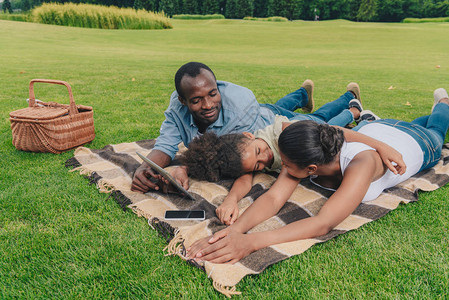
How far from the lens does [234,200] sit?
300 centimetres

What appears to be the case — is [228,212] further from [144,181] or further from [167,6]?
[167,6]

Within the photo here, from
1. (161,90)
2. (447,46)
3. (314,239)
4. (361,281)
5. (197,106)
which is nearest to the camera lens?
(361,281)

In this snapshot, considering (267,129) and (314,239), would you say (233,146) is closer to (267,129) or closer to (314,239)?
(267,129)

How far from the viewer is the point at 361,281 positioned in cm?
203

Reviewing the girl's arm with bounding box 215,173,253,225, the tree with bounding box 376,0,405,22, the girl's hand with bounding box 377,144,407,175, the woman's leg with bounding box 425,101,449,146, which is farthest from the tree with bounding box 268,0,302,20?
the girl's hand with bounding box 377,144,407,175

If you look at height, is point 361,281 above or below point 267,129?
below

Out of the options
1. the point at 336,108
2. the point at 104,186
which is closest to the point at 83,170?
the point at 104,186

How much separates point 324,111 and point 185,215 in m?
3.13

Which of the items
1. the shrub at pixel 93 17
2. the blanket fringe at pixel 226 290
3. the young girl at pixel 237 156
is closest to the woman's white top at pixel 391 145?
the young girl at pixel 237 156

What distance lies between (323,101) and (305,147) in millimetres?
5009

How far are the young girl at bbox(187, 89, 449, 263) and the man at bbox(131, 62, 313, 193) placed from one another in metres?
1.06

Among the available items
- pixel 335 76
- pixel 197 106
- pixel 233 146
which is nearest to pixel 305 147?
Answer: pixel 233 146

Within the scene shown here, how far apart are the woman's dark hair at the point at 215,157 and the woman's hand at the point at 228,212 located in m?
0.53

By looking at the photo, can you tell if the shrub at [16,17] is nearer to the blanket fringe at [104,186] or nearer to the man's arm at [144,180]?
the blanket fringe at [104,186]
